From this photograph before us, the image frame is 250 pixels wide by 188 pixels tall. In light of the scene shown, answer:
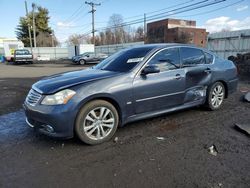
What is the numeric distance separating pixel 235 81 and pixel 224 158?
314 cm

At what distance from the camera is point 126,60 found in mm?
4121

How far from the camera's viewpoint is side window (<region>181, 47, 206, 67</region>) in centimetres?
443

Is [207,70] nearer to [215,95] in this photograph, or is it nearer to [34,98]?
[215,95]

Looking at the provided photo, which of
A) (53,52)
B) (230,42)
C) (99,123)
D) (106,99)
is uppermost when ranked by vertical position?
(230,42)

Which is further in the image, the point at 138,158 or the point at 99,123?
the point at 99,123

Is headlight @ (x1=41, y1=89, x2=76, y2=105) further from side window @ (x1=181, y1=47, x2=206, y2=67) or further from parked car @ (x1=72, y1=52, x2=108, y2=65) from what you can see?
parked car @ (x1=72, y1=52, x2=108, y2=65)

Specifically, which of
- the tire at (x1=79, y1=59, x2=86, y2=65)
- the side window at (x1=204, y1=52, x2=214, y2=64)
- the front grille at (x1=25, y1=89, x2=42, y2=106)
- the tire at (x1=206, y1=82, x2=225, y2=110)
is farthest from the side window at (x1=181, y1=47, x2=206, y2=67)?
the tire at (x1=79, y1=59, x2=86, y2=65)

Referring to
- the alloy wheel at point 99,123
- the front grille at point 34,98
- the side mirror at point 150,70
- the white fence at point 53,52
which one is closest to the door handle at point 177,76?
the side mirror at point 150,70

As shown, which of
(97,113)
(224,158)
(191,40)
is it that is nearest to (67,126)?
(97,113)

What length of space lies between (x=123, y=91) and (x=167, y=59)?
4.06ft

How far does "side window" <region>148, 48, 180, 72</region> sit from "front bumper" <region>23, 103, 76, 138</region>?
68.8 inches

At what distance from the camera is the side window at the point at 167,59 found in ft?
13.1

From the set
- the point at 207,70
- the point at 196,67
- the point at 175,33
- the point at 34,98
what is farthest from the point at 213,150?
the point at 175,33

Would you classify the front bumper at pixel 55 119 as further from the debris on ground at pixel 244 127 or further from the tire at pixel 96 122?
the debris on ground at pixel 244 127
